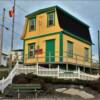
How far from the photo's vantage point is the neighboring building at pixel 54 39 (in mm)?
29500

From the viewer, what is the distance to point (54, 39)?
2992 centimetres

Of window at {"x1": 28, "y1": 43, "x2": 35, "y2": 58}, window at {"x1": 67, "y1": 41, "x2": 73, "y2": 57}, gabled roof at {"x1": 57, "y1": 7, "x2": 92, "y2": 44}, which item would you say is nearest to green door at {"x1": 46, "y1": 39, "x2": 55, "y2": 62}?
window at {"x1": 67, "y1": 41, "x2": 73, "y2": 57}

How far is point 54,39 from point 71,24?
3421mm

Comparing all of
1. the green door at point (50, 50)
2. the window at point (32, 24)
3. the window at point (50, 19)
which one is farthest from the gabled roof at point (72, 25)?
the window at point (32, 24)

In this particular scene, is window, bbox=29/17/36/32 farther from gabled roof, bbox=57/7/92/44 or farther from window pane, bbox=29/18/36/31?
gabled roof, bbox=57/7/92/44

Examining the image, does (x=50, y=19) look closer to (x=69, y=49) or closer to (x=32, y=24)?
(x=32, y=24)

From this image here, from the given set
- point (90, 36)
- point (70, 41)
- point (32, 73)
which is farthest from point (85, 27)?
point (32, 73)

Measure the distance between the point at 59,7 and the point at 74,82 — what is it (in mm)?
9912

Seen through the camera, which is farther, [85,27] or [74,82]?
[85,27]

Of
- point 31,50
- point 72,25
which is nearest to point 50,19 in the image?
point 72,25

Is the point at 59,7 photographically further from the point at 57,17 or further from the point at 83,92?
the point at 83,92

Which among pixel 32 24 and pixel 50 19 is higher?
pixel 50 19

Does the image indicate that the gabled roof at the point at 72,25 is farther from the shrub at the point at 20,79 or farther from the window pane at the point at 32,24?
the shrub at the point at 20,79

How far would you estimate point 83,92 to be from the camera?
21781mm
